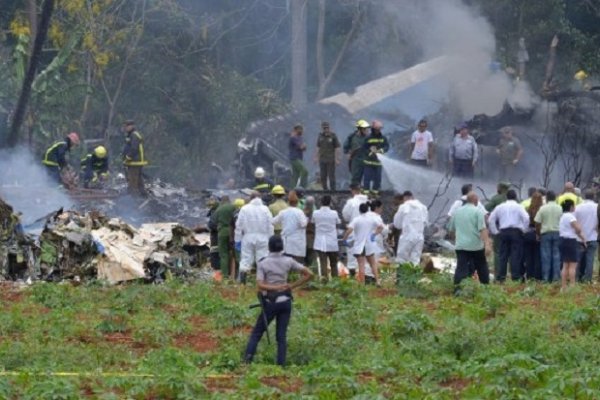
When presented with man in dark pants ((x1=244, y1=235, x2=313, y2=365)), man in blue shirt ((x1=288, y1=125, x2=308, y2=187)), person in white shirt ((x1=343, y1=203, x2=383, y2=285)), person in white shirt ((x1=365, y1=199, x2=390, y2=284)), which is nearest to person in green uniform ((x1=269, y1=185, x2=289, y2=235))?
person in white shirt ((x1=343, y1=203, x2=383, y2=285))

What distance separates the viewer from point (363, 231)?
2541 cm

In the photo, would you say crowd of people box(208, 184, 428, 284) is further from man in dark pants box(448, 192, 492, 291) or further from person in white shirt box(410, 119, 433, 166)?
person in white shirt box(410, 119, 433, 166)

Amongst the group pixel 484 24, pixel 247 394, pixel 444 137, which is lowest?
pixel 247 394

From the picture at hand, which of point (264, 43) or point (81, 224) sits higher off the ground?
point (264, 43)

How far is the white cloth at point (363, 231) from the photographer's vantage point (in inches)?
1000

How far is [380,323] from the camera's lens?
70.6ft

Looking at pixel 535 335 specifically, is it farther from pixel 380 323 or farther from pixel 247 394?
pixel 247 394

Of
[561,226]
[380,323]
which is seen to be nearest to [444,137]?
[561,226]

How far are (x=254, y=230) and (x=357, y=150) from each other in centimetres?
746

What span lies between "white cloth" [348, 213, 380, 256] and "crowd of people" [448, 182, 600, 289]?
116 centimetres

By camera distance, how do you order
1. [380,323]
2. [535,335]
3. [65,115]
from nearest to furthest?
[535,335], [380,323], [65,115]

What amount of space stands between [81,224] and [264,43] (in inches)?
898

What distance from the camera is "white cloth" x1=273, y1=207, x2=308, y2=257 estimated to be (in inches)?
1009

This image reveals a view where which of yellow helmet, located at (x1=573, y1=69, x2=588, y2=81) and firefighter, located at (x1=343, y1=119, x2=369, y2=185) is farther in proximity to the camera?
yellow helmet, located at (x1=573, y1=69, x2=588, y2=81)
